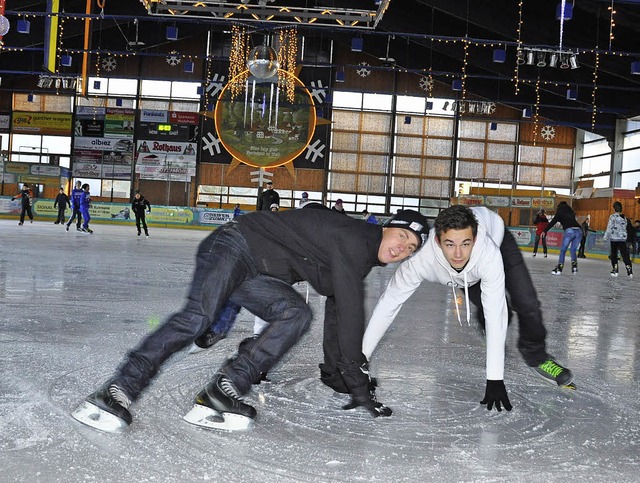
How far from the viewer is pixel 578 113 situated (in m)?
30.7

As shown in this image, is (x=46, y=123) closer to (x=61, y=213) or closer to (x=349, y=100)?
(x=61, y=213)

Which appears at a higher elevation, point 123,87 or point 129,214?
point 123,87

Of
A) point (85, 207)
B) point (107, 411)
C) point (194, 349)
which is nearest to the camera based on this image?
point (107, 411)

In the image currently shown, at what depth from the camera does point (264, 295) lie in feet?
9.29

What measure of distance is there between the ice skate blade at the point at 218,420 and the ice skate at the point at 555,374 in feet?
5.30

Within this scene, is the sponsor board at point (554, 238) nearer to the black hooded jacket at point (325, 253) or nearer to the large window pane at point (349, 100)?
the large window pane at point (349, 100)

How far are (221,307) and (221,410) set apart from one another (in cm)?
34

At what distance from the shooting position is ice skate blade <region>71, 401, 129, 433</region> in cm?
252

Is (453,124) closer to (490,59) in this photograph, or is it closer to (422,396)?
(490,59)

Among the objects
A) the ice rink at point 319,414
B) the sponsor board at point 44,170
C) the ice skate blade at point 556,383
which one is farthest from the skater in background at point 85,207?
the ice skate blade at point 556,383

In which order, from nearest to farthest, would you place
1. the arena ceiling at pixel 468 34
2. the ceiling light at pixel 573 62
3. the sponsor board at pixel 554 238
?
the arena ceiling at pixel 468 34, the ceiling light at pixel 573 62, the sponsor board at pixel 554 238

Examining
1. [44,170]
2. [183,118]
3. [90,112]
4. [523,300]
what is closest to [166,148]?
[183,118]

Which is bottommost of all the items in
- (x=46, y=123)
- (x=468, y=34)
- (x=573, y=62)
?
(x=46, y=123)

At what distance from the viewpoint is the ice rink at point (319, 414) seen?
7.39ft
